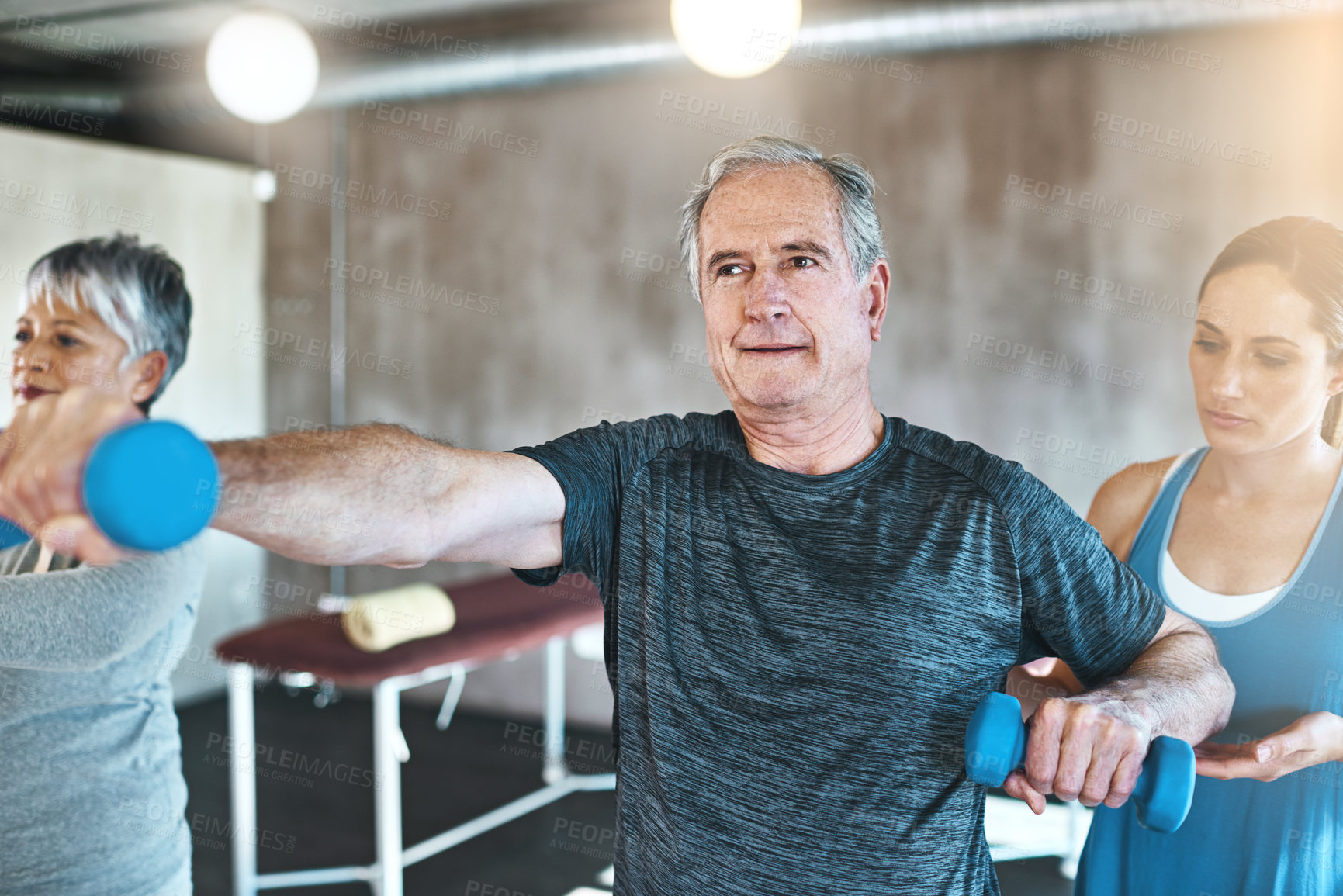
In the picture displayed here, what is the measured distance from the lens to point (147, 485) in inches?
26.3

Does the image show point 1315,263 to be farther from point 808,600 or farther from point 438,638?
point 438,638

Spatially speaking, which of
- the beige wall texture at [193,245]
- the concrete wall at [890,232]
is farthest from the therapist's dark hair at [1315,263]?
the beige wall texture at [193,245]

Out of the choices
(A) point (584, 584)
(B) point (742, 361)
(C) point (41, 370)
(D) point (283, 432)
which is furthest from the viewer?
(A) point (584, 584)

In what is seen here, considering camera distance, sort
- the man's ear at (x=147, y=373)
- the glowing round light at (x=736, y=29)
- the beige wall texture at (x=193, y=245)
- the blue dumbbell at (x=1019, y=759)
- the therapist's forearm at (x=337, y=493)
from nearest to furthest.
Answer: the therapist's forearm at (x=337, y=493)
the blue dumbbell at (x=1019, y=759)
the man's ear at (x=147, y=373)
the glowing round light at (x=736, y=29)
the beige wall texture at (x=193, y=245)

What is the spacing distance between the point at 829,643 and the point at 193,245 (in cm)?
436

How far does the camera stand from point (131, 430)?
0.67 metres

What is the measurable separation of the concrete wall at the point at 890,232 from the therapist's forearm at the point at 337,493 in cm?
295

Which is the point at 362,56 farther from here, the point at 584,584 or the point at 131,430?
the point at 131,430

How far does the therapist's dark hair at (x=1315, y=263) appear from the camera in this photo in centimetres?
132

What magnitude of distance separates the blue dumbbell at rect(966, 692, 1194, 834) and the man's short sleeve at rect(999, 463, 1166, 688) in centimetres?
19

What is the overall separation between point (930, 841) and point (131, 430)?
946mm

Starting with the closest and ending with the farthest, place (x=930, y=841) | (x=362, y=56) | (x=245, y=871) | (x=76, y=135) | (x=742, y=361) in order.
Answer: (x=930, y=841), (x=742, y=361), (x=245, y=871), (x=362, y=56), (x=76, y=135)

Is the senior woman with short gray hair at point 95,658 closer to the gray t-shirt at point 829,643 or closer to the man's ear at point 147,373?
the man's ear at point 147,373

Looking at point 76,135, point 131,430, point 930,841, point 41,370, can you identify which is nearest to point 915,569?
point 930,841
